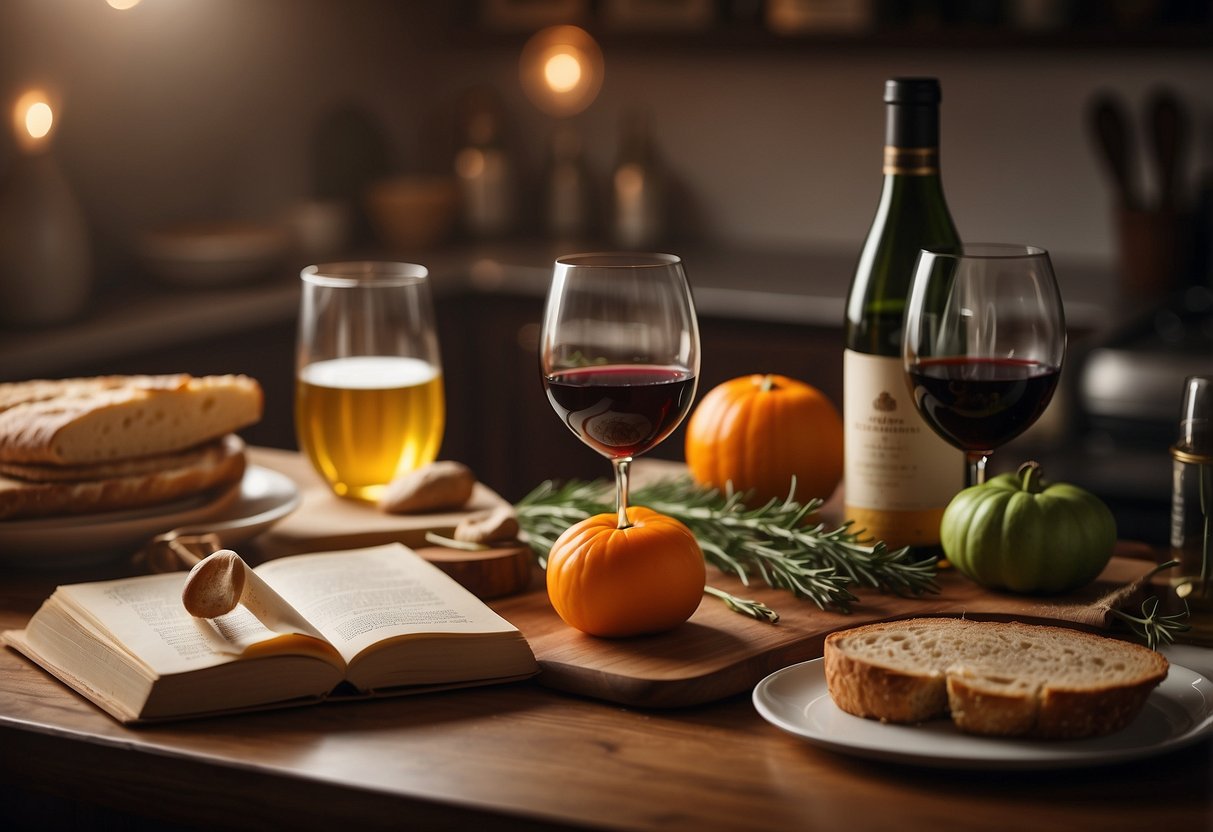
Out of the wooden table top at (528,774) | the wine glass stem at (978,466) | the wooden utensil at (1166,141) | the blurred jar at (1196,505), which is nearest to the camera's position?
the wooden table top at (528,774)

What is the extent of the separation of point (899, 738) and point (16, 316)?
2288 mm

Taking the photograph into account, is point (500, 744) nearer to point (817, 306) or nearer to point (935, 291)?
point (935, 291)

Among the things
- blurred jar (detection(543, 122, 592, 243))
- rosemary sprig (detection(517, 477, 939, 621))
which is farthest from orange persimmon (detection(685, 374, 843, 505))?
blurred jar (detection(543, 122, 592, 243))

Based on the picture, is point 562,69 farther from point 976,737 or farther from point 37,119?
point 976,737

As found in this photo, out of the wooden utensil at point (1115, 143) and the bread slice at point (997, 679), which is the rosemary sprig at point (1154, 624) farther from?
the wooden utensil at point (1115, 143)

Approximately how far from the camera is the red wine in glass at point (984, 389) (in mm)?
1129

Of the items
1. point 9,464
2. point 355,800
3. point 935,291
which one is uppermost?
point 935,291

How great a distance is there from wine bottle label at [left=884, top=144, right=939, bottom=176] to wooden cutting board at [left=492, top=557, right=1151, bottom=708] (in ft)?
1.18

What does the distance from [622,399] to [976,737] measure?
1.21 ft

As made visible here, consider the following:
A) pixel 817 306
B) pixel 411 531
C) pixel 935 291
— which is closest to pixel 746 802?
pixel 935 291

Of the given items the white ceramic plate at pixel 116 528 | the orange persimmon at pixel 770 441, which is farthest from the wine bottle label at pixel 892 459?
the white ceramic plate at pixel 116 528

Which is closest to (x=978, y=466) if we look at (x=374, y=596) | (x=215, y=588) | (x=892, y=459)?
(x=892, y=459)

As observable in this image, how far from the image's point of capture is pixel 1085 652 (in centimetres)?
96

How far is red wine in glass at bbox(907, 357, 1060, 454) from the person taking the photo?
3.70 ft
